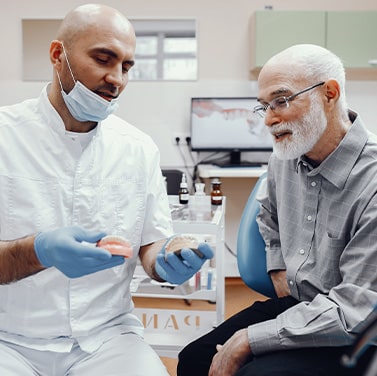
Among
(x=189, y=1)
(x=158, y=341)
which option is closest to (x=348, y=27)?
(x=189, y=1)

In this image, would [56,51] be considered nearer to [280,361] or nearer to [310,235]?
[310,235]

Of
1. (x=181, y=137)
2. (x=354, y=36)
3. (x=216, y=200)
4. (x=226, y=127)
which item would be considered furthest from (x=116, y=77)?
(x=354, y=36)

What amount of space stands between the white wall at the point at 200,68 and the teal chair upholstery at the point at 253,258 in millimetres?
2182

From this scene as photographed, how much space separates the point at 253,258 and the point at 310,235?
0.28m

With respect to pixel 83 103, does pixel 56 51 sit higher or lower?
higher

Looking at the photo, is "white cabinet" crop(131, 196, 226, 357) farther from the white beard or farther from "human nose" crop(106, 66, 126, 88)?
"human nose" crop(106, 66, 126, 88)

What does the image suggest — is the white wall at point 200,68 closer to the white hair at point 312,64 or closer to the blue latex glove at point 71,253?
the white hair at point 312,64

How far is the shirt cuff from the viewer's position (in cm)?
112

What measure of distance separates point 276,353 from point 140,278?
1168mm

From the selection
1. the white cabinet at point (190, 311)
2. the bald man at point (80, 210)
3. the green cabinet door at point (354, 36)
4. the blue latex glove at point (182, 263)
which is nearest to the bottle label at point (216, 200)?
the white cabinet at point (190, 311)

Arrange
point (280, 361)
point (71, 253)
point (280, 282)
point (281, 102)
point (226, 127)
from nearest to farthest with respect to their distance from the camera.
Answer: point (71, 253) → point (280, 361) → point (281, 102) → point (280, 282) → point (226, 127)

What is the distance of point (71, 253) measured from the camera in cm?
97

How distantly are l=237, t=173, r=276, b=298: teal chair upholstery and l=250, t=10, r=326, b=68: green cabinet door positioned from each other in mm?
2140

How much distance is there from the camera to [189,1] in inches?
143
